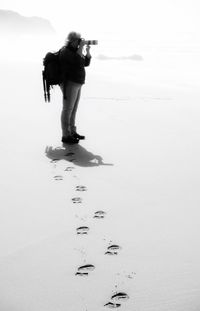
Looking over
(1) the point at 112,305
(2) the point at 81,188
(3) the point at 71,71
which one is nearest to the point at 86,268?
(1) the point at 112,305

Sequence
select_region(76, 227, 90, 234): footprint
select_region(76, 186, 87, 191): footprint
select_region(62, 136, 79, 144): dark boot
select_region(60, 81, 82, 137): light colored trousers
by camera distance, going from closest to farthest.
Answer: select_region(76, 227, 90, 234): footprint, select_region(76, 186, 87, 191): footprint, select_region(60, 81, 82, 137): light colored trousers, select_region(62, 136, 79, 144): dark boot

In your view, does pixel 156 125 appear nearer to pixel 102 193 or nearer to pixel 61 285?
pixel 102 193

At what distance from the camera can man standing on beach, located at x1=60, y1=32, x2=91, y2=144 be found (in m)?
5.63

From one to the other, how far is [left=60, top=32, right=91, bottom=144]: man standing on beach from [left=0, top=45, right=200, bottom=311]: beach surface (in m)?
0.40

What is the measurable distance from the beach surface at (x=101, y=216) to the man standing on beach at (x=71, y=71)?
397 millimetres

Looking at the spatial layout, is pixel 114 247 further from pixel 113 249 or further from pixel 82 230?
pixel 82 230

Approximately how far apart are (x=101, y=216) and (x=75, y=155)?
1.99 m

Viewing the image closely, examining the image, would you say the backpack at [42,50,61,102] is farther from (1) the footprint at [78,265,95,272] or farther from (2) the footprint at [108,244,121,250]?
(1) the footprint at [78,265,95,272]

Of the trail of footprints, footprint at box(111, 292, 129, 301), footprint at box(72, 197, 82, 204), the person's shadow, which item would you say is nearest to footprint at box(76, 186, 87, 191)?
the trail of footprints

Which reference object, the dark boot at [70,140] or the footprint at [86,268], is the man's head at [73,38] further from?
the footprint at [86,268]

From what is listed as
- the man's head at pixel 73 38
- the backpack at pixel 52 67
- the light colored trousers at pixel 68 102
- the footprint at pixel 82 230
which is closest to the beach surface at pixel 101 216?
the footprint at pixel 82 230

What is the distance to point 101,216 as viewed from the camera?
151 inches

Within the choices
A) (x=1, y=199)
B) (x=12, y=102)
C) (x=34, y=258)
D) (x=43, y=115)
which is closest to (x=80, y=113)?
(x=43, y=115)

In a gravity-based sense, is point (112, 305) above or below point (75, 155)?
below
